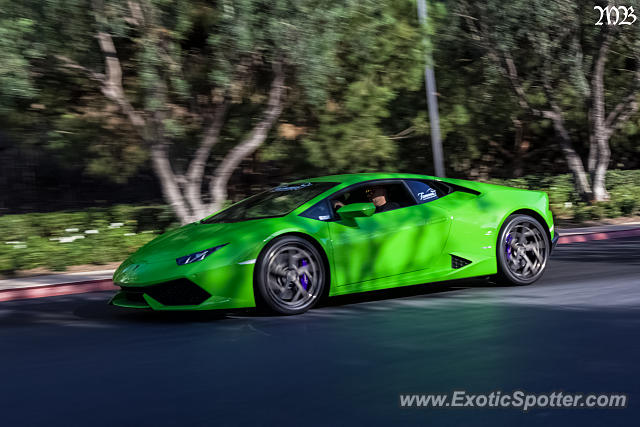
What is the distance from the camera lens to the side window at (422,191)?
849 cm

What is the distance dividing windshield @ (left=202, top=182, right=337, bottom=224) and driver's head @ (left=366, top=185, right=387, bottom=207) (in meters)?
0.38

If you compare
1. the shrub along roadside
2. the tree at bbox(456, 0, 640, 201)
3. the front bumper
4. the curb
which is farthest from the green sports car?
the tree at bbox(456, 0, 640, 201)

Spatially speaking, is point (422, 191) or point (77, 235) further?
point (77, 235)

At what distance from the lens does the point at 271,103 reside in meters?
15.8

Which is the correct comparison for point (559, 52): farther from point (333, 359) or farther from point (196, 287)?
point (333, 359)

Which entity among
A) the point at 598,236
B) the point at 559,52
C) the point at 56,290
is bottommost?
the point at 598,236

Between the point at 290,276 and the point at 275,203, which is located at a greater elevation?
the point at 275,203

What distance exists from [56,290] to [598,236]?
9128 millimetres

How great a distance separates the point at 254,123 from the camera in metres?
18.5

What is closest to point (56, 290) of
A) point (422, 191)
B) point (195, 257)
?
point (195, 257)

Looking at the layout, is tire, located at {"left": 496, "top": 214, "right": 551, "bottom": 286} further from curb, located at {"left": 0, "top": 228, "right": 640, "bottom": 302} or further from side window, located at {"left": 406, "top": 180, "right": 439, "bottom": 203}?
curb, located at {"left": 0, "top": 228, "right": 640, "bottom": 302}

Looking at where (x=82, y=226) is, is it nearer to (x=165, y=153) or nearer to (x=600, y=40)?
(x=165, y=153)

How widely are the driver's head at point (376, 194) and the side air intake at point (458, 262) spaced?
87 cm

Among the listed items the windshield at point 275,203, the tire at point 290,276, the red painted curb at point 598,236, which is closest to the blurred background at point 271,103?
the red painted curb at point 598,236
